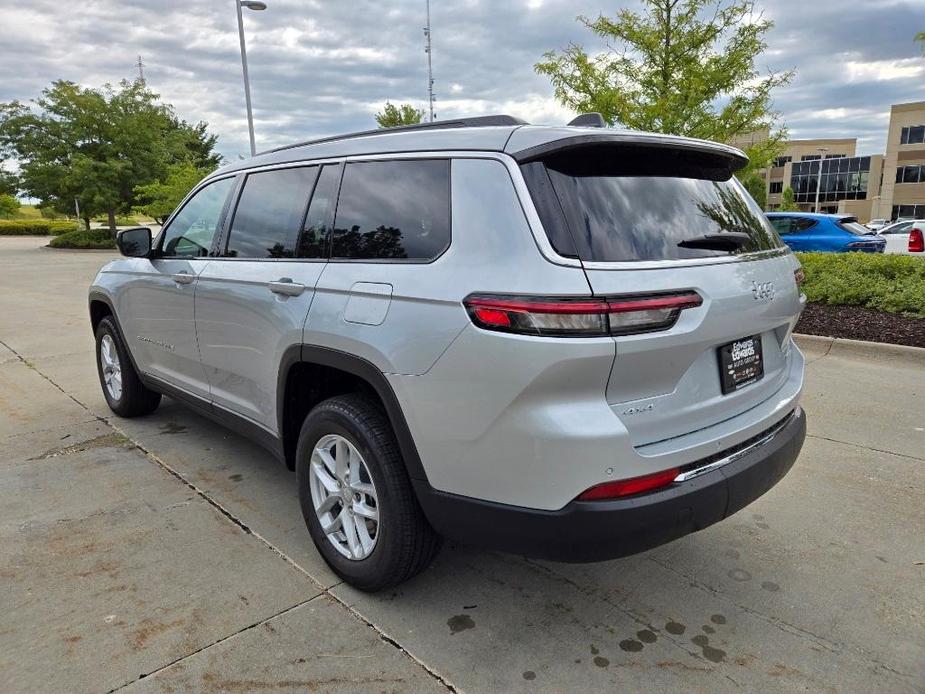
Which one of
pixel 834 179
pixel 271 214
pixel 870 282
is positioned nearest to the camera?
pixel 271 214

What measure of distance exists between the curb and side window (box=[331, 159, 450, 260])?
18.9 ft

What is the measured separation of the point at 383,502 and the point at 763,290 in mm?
1609

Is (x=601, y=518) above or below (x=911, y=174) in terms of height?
below

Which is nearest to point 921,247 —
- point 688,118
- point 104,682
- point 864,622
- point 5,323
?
point 688,118

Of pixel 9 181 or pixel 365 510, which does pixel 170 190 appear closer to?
pixel 9 181

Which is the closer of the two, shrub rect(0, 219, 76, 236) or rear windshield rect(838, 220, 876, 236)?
rear windshield rect(838, 220, 876, 236)

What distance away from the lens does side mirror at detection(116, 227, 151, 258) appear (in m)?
4.35

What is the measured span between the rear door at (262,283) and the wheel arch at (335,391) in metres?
0.08

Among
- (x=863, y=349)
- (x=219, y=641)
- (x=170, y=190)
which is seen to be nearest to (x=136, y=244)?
(x=219, y=641)

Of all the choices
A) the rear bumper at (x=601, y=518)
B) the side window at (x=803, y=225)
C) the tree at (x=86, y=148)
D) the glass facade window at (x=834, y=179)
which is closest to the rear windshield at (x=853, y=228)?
the side window at (x=803, y=225)

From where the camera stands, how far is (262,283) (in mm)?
3117

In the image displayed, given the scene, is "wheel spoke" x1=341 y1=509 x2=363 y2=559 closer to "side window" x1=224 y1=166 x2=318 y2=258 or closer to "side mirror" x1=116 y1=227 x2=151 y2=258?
"side window" x1=224 y1=166 x2=318 y2=258

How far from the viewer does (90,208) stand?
92.3 ft

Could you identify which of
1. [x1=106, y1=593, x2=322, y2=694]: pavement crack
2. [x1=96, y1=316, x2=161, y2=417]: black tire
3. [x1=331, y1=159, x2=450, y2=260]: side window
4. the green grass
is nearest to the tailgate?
[x1=331, y1=159, x2=450, y2=260]: side window
